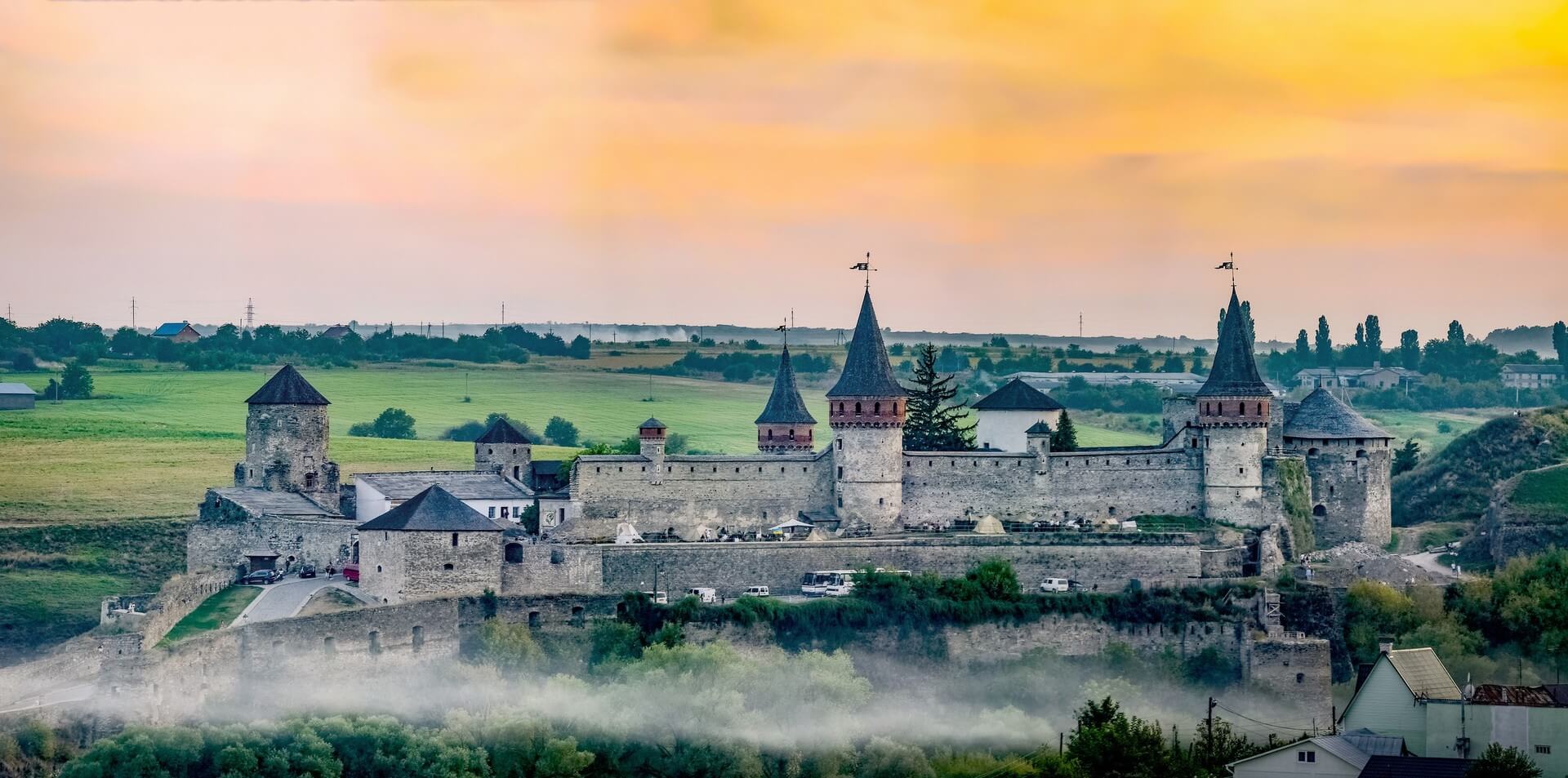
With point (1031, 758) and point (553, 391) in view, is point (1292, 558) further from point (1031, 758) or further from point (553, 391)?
point (553, 391)

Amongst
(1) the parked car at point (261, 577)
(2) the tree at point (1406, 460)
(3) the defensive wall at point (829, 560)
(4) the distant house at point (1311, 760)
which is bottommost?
(4) the distant house at point (1311, 760)

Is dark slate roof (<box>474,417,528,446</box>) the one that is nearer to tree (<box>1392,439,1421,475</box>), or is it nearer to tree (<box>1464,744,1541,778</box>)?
tree (<box>1392,439,1421,475</box>)

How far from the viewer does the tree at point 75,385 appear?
9550 cm

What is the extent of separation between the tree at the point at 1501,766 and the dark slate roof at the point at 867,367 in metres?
21.3

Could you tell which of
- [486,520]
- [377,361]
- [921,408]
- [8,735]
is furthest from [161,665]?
[377,361]

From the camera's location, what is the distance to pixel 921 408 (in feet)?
245

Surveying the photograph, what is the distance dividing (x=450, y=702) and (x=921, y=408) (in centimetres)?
2467

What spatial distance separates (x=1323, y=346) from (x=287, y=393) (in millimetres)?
77120

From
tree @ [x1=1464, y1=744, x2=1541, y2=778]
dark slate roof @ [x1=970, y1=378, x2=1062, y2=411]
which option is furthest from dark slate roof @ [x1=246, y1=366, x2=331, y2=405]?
tree @ [x1=1464, y1=744, x2=1541, y2=778]

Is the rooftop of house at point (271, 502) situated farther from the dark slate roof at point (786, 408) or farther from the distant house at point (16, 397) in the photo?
the distant house at point (16, 397)

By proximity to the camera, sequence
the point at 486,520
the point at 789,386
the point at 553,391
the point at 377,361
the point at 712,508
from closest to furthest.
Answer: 1. the point at 486,520
2. the point at 712,508
3. the point at 789,386
4. the point at 553,391
5. the point at 377,361

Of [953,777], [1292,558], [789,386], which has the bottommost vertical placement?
[953,777]

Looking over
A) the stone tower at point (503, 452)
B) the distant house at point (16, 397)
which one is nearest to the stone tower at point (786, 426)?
the stone tower at point (503, 452)

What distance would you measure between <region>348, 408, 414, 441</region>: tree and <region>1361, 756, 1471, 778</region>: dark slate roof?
5615cm
